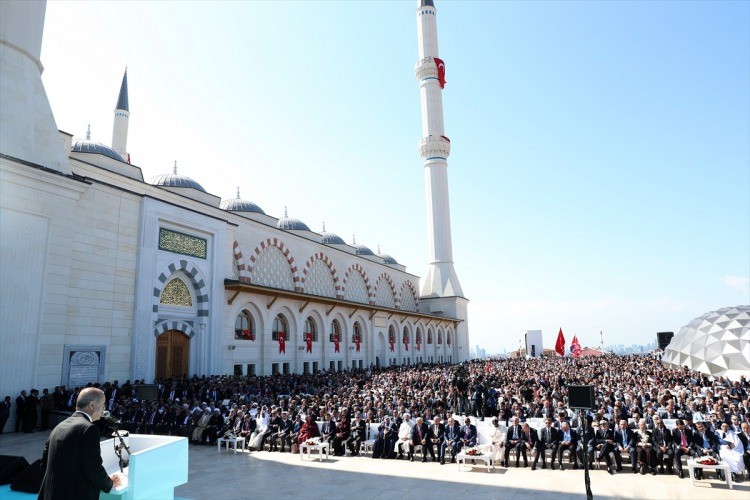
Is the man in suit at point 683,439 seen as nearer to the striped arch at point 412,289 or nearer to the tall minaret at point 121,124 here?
the tall minaret at point 121,124

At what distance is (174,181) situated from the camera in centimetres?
2445

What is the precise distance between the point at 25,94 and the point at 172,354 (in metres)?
9.85

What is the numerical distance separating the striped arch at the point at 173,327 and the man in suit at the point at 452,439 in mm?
11989

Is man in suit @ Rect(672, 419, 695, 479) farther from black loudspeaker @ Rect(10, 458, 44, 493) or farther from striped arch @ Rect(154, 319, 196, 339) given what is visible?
striped arch @ Rect(154, 319, 196, 339)

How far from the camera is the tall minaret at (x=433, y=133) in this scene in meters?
45.3

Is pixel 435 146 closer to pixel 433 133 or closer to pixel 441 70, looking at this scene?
pixel 433 133

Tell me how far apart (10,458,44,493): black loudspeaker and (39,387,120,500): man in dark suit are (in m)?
3.11

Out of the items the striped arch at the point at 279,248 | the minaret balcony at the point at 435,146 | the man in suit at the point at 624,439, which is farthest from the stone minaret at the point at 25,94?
the minaret balcony at the point at 435,146

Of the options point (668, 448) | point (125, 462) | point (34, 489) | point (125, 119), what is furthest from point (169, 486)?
point (125, 119)

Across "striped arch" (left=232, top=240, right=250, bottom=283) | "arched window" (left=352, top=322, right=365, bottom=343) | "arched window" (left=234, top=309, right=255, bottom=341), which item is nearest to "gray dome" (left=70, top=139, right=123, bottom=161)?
"striped arch" (left=232, top=240, right=250, bottom=283)

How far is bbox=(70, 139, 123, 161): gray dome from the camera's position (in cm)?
2091

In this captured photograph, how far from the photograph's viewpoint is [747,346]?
Result: 779 inches

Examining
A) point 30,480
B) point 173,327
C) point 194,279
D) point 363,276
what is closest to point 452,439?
point 30,480

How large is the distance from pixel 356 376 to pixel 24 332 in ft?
45.6
